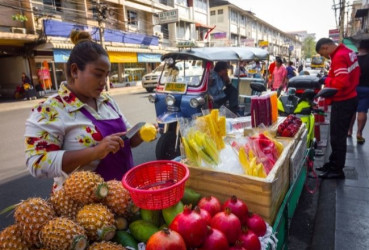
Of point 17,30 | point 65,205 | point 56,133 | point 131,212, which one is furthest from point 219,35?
point 65,205

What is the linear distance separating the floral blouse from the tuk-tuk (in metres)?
2.59

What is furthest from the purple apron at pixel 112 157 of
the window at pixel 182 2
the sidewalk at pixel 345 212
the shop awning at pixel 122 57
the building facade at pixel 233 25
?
the building facade at pixel 233 25

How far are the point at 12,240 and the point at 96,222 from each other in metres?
0.32

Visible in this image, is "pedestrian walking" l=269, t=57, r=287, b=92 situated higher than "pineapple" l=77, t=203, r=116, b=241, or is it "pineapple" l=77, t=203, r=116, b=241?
"pedestrian walking" l=269, t=57, r=287, b=92

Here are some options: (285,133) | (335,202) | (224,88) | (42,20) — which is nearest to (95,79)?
(285,133)

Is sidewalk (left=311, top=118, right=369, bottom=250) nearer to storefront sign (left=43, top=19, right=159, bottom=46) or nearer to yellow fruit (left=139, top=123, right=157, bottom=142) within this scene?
yellow fruit (left=139, top=123, right=157, bottom=142)

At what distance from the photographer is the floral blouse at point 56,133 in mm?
1470

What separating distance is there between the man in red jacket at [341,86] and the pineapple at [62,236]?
333 cm

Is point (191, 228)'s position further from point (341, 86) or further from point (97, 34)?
point (97, 34)

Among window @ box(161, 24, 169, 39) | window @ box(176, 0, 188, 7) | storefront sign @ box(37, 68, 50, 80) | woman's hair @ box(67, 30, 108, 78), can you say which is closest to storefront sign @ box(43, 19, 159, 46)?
storefront sign @ box(37, 68, 50, 80)

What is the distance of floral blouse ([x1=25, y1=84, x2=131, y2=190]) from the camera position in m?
1.47

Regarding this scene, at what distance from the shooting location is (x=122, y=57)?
68.9ft

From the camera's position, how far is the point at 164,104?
483 cm

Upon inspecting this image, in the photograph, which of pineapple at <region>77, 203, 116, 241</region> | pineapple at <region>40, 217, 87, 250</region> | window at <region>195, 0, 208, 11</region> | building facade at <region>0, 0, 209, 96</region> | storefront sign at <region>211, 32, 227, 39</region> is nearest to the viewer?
pineapple at <region>40, 217, 87, 250</region>
